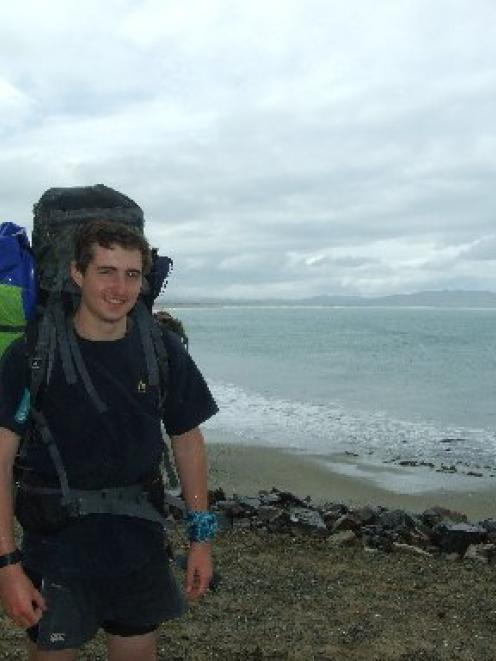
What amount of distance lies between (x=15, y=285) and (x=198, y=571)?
1662mm

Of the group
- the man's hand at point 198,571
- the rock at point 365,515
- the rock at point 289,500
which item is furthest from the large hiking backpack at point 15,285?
the rock at point 289,500

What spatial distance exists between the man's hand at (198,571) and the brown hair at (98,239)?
1.50m

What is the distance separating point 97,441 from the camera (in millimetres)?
3424

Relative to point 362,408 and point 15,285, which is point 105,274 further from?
point 362,408

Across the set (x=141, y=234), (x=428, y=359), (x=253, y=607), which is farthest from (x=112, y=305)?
(x=428, y=359)

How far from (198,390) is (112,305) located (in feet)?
2.17

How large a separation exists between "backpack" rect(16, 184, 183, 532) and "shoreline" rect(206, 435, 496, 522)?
11.1 metres

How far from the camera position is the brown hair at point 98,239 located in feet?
11.3

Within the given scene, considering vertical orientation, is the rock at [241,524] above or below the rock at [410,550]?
above

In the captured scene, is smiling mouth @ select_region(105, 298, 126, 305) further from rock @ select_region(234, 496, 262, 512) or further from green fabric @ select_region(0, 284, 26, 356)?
rock @ select_region(234, 496, 262, 512)

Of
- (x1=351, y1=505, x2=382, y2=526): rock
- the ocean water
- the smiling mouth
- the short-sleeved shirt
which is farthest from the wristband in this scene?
the ocean water

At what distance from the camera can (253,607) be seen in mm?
7035

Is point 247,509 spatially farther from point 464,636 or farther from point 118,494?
point 118,494

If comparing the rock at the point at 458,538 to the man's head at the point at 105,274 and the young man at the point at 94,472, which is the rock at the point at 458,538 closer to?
the young man at the point at 94,472
